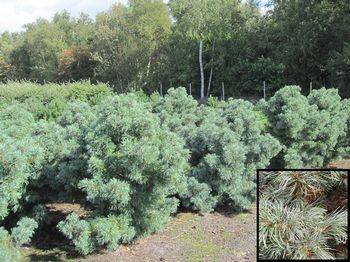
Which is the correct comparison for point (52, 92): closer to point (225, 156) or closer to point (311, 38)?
point (311, 38)

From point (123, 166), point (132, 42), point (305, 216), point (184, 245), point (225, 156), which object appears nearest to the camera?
point (305, 216)

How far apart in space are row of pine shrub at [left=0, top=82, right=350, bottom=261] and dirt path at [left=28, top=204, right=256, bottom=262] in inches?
7.6

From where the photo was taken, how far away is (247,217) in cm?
676

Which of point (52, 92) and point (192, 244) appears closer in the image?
point (192, 244)

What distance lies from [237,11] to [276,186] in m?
26.8

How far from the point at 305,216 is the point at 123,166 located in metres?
2.62

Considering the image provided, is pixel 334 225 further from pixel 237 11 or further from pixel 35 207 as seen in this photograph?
pixel 237 11

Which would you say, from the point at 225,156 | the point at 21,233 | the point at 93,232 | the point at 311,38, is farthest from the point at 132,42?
the point at 21,233

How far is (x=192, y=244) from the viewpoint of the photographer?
18.6 feet

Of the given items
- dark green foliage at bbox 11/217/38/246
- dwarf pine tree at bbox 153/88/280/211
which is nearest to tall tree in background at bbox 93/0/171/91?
dwarf pine tree at bbox 153/88/280/211

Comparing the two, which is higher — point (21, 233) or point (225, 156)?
point (225, 156)

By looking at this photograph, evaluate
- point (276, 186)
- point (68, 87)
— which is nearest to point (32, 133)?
point (276, 186)

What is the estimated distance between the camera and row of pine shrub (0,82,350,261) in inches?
193

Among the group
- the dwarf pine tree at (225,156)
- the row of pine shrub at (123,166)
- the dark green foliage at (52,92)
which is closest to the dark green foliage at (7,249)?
the row of pine shrub at (123,166)
